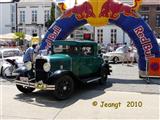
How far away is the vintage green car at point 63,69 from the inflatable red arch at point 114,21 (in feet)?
8.74

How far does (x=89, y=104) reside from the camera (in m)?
10.2

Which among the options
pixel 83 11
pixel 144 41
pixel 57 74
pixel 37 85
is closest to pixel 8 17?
pixel 83 11

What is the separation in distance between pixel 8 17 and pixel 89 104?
5681 cm

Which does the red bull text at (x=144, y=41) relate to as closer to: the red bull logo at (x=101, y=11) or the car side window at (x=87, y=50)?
the red bull logo at (x=101, y=11)

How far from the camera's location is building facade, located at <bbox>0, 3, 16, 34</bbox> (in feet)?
210

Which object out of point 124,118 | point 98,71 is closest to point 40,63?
point 98,71

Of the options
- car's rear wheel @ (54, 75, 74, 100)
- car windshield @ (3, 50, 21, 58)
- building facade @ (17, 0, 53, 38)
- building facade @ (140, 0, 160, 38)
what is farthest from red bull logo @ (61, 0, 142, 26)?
building facade @ (17, 0, 53, 38)

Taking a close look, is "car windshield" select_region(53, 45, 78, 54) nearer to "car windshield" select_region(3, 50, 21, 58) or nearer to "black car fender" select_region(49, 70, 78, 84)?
"black car fender" select_region(49, 70, 78, 84)

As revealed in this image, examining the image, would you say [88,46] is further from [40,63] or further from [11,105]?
[11,105]

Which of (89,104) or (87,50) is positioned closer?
(89,104)

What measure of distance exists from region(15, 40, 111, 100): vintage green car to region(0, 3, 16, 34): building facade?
5196cm

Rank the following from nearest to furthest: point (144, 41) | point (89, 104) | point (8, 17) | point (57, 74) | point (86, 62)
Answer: point (89, 104) → point (57, 74) → point (86, 62) → point (144, 41) → point (8, 17)

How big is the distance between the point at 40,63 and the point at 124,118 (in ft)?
12.8

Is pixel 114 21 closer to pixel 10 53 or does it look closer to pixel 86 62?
pixel 86 62
